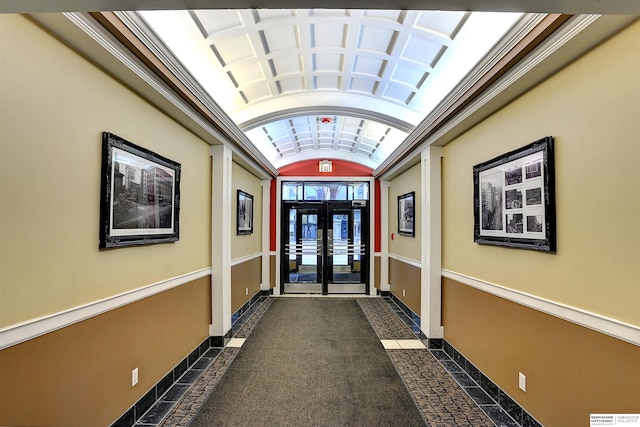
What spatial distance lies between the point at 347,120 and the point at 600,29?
4.12 m

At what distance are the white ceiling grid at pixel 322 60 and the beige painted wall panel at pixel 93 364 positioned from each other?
2.38 m

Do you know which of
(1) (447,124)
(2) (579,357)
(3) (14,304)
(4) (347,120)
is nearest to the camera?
(3) (14,304)

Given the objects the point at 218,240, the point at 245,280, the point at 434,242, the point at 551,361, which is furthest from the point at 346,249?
the point at 551,361

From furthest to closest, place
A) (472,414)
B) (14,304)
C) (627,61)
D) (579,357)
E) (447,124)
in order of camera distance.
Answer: (447,124) < (472,414) < (579,357) < (627,61) < (14,304)

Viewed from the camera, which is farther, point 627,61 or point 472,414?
point 472,414

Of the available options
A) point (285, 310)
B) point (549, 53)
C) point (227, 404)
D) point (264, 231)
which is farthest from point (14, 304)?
point (264, 231)

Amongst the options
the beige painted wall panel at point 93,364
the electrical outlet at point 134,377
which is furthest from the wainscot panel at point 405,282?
the electrical outlet at point 134,377

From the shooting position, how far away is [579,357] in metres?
1.91

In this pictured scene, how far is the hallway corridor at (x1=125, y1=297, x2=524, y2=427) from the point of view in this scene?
2527 mm

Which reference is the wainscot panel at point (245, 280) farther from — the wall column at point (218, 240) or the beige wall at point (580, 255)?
the beige wall at point (580, 255)

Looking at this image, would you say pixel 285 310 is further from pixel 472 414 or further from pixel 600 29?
pixel 600 29

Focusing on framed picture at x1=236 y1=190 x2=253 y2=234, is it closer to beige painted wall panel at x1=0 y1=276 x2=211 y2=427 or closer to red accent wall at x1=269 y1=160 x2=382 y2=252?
red accent wall at x1=269 y1=160 x2=382 y2=252

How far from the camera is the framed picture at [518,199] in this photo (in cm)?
217

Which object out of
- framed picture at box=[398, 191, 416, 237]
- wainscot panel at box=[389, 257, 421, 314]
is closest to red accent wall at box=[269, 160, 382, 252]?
framed picture at box=[398, 191, 416, 237]
